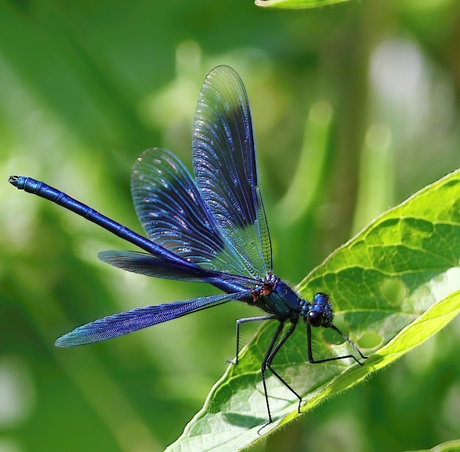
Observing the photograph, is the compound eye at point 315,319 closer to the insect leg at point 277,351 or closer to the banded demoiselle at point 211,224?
the banded demoiselle at point 211,224

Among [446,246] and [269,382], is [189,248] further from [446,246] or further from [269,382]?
[446,246]

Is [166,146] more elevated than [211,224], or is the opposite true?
[166,146]

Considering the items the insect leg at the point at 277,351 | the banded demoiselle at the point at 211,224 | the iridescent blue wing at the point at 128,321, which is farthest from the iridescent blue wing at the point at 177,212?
the insect leg at the point at 277,351

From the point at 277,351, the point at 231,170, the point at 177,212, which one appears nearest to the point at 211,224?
the point at 177,212

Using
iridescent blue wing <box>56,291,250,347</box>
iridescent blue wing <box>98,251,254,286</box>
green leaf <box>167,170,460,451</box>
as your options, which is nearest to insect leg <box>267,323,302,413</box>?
green leaf <box>167,170,460,451</box>

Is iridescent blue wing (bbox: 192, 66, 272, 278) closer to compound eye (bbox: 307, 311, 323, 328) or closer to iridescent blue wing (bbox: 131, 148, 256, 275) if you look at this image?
iridescent blue wing (bbox: 131, 148, 256, 275)

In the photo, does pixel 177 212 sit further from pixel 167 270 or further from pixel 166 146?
pixel 166 146

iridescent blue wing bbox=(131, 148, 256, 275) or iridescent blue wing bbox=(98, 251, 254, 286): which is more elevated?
iridescent blue wing bbox=(131, 148, 256, 275)
